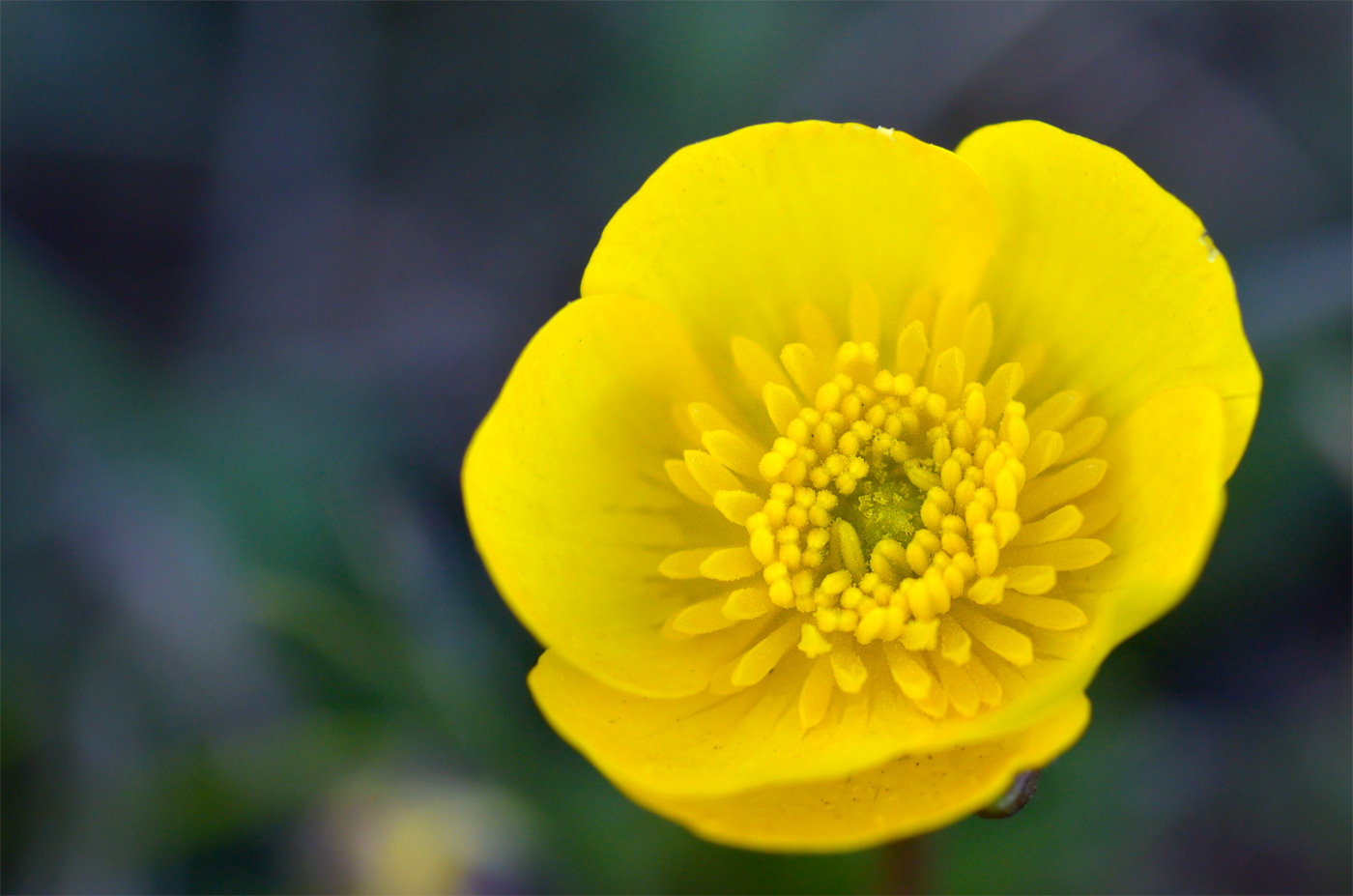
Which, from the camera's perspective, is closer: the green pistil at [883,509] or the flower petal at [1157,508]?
the flower petal at [1157,508]

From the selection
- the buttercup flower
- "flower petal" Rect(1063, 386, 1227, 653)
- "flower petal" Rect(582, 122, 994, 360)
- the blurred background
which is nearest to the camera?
"flower petal" Rect(1063, 386, 1227, 653)

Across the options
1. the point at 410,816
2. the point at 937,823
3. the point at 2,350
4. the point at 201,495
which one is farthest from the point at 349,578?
the point at 937,823

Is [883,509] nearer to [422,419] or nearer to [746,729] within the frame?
[746,729]

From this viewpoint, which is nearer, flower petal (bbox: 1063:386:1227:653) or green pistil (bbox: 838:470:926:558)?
flower petal (bbox: 1063:386:1227:653)

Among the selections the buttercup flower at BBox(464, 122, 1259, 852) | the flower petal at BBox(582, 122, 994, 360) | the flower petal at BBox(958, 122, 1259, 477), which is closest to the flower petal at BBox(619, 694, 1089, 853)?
the buttercup flower at BBox(464, 122, 1259, 852)

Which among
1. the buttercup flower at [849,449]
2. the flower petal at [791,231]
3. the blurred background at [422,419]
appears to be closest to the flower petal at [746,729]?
the buttercup flower at [849,449]

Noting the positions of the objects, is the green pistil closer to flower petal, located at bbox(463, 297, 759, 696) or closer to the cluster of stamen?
the cluster of stamen

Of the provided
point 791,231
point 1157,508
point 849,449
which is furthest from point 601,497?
point 1157,508

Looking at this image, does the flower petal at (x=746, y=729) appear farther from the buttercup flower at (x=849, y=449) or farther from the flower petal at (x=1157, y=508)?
the flower petal at (x=1157, y=508)
